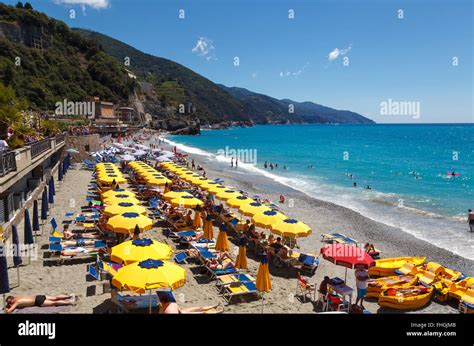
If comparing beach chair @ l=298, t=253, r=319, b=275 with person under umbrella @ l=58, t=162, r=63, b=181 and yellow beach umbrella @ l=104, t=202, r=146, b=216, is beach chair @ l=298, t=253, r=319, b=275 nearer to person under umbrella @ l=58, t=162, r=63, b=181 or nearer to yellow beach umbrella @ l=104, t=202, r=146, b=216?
yellow beach umbrella @ l=104, t=202, r=146, b=216

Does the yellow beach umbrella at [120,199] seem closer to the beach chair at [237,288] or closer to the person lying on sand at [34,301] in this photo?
the beach chair at [237,288]

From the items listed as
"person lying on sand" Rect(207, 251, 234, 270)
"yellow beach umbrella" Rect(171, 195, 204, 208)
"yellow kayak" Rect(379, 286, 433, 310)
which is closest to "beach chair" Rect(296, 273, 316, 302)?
"yellow kayak" Rect(379, 286, 433, 310)

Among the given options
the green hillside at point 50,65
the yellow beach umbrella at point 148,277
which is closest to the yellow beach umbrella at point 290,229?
the yellow beach umbrella at point 148,277

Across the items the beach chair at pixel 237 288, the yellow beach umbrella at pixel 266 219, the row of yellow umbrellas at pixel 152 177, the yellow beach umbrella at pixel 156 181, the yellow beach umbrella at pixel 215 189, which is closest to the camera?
the beach chair at pixel 237 288

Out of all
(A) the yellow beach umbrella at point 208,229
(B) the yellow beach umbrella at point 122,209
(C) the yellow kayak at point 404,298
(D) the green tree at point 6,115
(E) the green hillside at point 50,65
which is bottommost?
(C) the yellow kayak at point 404,298

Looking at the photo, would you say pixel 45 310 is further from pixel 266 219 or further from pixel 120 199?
pixel 266 219

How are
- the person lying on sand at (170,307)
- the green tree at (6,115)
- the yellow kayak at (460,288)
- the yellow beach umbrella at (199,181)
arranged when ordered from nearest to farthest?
the person lying on sand at (170,307), the yellow kayak at (460,288), the green tree at (6,115), the yellow beach umbrella at (199,181)

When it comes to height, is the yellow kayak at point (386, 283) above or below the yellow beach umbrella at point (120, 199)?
below
